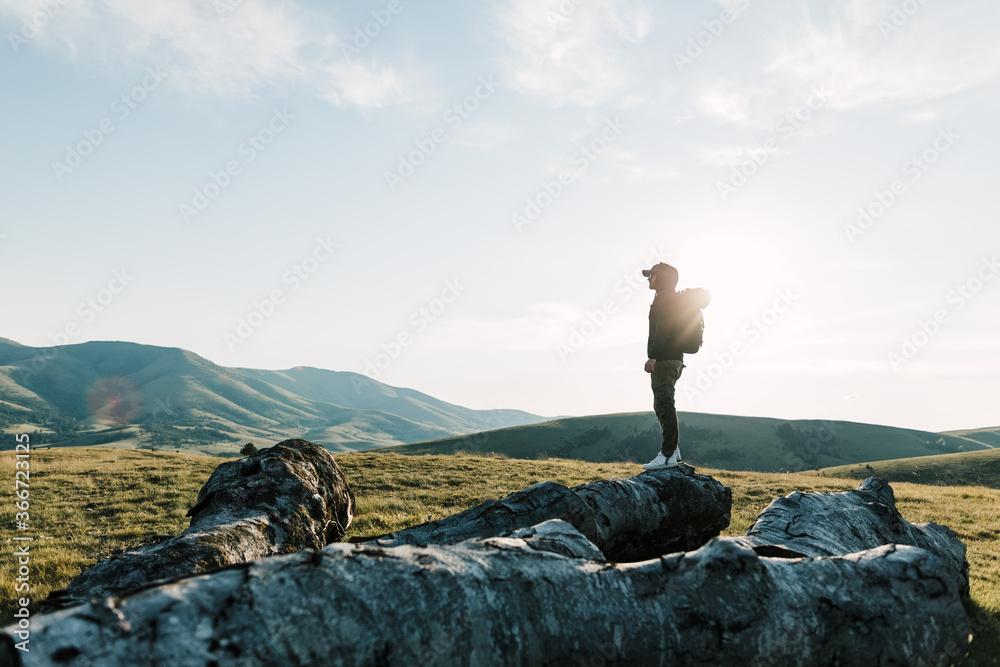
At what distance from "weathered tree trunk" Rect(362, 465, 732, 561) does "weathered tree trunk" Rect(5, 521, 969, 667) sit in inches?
52.8

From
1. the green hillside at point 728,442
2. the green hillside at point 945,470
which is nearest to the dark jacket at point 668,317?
the green hillside at point 945,470

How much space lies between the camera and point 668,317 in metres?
7.92

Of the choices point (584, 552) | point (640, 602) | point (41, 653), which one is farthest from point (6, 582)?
point (640, 602)

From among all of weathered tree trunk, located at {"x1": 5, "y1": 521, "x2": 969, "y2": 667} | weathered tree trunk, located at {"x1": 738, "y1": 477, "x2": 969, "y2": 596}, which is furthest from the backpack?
weathered tree trunk, located at {"x1": 5, "y1": 521, "x2": 969, "y2": 667}

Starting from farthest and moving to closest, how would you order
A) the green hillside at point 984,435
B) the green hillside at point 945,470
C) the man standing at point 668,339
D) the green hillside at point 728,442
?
the green hillside at point 984,435
the green hillside at point 728,442
the green hillside at point 945,470
the man standing at point 668,339

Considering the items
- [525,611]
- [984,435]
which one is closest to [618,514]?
[525,611]

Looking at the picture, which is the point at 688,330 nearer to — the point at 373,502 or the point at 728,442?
the point at 373,502

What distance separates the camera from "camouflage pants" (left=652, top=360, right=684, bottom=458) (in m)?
8.00

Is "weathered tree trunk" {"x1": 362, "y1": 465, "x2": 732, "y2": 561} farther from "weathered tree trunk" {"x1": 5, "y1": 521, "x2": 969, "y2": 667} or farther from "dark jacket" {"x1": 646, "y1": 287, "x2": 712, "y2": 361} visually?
"dark jacket" {"x1": 646, "y1": 287, "x2": 712, "y2": 361}

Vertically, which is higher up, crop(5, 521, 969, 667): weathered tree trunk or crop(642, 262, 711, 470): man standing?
crop(642, 262, 711, 470): man standing

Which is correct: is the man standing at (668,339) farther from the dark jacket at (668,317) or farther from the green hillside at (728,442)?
the green hillside at (728,442)

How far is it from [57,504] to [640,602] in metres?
14.3

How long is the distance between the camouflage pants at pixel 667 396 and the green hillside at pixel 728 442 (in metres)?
85.7

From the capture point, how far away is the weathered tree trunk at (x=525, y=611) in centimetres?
178
